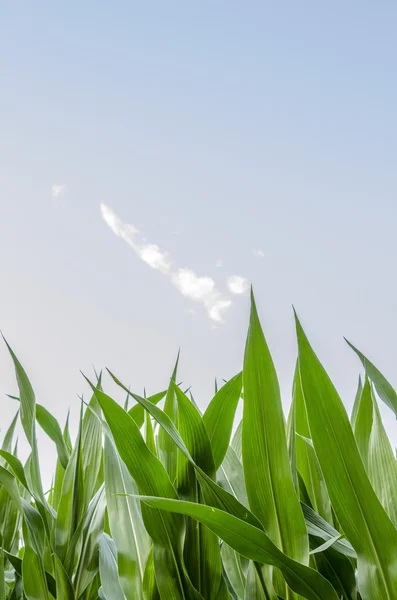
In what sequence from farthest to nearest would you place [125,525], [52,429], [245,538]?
1. [52,429]
2. [125,525]
3. [245,538]

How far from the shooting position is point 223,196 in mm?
15000

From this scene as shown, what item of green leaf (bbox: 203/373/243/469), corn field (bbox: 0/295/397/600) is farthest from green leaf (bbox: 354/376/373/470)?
green leaf (bbox: 203/373/243/469)

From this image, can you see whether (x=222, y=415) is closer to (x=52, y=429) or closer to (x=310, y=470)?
(x=310, y=470)

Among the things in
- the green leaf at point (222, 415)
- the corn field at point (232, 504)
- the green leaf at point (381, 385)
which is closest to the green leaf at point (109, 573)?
the corn field at point (232, 504)

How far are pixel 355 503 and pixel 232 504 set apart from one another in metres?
0.07

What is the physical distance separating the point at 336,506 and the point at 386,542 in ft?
0.11

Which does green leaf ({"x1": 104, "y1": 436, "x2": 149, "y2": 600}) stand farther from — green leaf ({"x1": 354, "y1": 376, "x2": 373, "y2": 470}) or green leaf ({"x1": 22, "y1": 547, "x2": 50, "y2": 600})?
green leaf ({"x1": 354, "y1": 376, "x2": 373, "y2": 470})

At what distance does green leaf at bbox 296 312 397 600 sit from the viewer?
294 millimetres

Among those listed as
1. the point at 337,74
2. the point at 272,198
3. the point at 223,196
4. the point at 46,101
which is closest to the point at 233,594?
the point at 272,198

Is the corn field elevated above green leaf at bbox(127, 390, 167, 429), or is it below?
below

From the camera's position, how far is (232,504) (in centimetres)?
31

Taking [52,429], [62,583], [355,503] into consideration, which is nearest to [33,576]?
[62,583]

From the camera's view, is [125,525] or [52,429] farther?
[52,429]

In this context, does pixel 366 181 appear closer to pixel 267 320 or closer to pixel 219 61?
pixel 219 61
